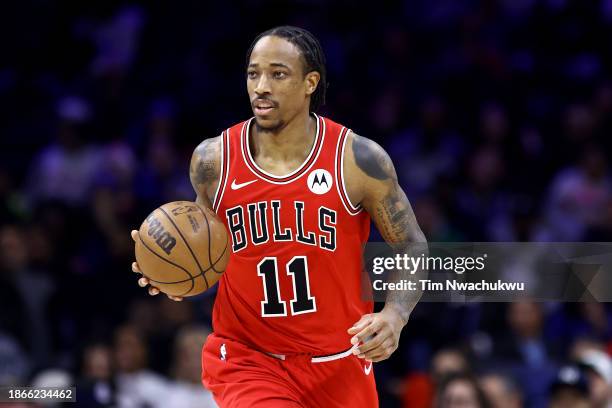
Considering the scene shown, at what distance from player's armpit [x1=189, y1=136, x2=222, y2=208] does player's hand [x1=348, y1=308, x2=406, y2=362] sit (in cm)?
106

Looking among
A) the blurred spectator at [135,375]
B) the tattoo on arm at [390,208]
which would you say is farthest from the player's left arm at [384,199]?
the blurred spectator at [135,375]

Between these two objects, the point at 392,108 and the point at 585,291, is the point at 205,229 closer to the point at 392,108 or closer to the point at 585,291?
the point at 585,291

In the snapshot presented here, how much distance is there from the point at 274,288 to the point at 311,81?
104cm

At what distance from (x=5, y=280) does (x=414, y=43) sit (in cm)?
520

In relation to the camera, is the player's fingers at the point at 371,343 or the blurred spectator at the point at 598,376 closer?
the player's fingers at the point at 371,343

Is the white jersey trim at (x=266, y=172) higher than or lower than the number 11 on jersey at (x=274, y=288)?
higher

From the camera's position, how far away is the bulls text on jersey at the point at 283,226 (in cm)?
521

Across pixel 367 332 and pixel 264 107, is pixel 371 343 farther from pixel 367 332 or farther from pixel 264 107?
pixel 264 107

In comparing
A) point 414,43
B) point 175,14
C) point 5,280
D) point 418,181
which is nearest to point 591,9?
point 414,43

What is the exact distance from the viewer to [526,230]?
9867 millimetres

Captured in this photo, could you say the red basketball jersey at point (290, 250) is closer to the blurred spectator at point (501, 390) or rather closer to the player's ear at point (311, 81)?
the player's ear at point (311, 81)

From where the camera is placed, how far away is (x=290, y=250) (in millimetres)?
5219

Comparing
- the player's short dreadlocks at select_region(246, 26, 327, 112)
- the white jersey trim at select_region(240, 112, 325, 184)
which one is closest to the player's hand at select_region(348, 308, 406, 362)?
the white jersey trim at select_region(240, 112, 325, 184)

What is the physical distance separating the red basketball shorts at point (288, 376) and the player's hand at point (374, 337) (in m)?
0.47
